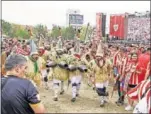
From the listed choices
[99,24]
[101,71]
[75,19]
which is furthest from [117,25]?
[101,71]

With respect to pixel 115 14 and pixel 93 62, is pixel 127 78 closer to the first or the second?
pixel 93 62

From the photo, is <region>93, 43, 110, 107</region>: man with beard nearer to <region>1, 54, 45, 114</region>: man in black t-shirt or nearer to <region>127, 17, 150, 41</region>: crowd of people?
<region>1, 54, 45, 114</region>: man in black t-shirt

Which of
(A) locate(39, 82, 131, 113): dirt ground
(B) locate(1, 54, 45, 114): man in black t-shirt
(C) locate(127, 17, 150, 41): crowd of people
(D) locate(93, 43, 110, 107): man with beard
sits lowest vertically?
A: (A) locate(39, 82, 131, 113): dirt ground

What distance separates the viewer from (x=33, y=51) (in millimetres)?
10227

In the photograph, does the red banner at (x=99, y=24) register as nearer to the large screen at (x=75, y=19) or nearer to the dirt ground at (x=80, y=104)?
the large screen at (x=75, y=19)

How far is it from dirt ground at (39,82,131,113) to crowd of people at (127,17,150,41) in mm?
10065

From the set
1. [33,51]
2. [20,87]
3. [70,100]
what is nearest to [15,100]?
[20,87]

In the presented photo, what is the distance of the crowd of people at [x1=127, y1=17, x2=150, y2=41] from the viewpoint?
71.3 ft

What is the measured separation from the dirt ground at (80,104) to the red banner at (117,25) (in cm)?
1053

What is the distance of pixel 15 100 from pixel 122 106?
22.5 feet

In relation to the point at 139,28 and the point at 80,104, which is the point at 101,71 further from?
the point at 139,28

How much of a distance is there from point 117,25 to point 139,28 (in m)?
1.54

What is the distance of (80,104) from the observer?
34.3 ft

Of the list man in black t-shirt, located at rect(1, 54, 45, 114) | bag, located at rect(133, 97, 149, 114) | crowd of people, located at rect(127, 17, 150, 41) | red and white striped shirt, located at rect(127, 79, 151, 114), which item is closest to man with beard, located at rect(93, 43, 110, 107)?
red and white striped shirt, located at rect(127, 79, 151, 114)
